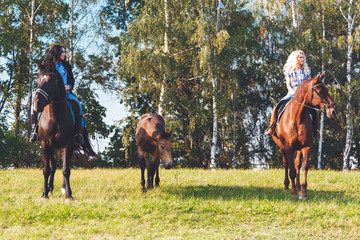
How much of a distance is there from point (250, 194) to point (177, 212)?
257cm

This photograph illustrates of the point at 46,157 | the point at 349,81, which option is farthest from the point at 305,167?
the point at 349,81

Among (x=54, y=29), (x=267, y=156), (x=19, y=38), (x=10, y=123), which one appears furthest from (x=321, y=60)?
(x=10, y=123)

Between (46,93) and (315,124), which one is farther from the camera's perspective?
(315,124)

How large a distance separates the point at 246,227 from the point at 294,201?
7.50ft

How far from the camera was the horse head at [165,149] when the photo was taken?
867 cm

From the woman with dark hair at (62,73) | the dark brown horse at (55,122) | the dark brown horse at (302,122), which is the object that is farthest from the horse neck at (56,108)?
the dark brown horse at (302,122)

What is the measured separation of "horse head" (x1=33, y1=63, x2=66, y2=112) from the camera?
8.08 meters

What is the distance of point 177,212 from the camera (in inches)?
328

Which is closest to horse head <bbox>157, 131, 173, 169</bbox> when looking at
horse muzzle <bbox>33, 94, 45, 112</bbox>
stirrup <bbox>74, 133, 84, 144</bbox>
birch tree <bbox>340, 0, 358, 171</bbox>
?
stirrup <bbox>74, 133, 84, 144</bbox>

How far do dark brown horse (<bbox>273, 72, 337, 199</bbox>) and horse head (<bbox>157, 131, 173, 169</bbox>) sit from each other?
3137 millimetres

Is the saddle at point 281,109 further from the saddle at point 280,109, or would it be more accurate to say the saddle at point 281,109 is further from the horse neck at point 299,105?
the horse neck at point 299,105

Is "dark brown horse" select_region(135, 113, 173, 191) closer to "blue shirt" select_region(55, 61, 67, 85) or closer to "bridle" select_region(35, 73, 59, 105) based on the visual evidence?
"blue shirt" select_region(55, 61, 67, 85)

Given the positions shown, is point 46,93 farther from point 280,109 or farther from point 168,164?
point 280,109

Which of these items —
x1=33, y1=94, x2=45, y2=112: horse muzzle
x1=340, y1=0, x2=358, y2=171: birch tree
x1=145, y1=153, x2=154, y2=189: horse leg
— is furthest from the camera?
x1=340, y1=0, x2=358, y2=171: birch tree
